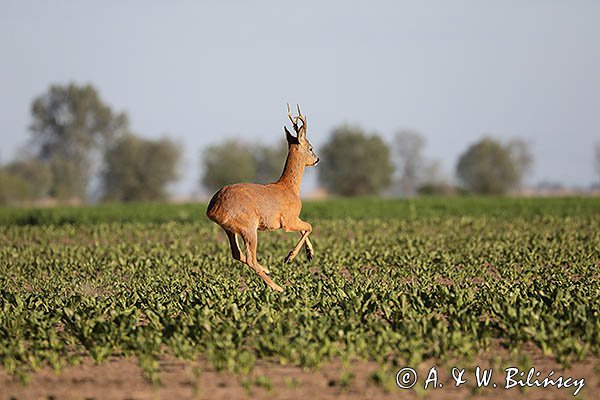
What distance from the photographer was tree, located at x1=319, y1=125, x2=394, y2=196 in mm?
87812

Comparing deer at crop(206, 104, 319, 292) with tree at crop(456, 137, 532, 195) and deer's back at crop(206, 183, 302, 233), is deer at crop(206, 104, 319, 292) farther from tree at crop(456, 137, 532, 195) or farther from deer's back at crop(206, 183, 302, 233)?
tree at crop(456, 137, 532, 195)

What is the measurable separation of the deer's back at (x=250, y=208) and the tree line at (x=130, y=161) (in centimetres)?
7036

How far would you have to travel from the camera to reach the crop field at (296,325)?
760cm

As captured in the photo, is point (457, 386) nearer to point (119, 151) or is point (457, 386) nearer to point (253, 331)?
point (253, 331)

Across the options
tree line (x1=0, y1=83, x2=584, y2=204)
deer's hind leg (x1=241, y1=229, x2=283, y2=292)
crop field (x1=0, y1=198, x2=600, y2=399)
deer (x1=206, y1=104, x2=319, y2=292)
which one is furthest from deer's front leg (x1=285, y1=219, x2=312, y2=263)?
tree line (x1=0, y1=83, x2=584, y2=204)

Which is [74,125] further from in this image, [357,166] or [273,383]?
[273,383]

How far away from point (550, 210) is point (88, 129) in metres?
64.4

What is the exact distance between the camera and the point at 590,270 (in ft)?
49.3

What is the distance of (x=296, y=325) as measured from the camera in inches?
366

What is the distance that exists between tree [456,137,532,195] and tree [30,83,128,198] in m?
45.1

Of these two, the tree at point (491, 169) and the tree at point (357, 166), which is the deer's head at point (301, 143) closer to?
the tree at point (357, 166)

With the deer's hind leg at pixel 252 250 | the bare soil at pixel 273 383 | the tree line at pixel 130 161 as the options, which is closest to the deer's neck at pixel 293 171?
the deer's hind leg at pixel 252 250

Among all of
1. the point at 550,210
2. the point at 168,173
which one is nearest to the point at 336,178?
the point at 168,173

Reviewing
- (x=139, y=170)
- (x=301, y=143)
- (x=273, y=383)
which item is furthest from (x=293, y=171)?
(x=139, y=170)
